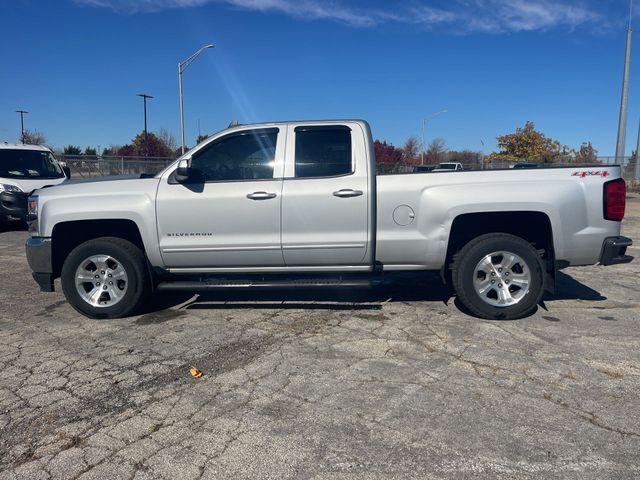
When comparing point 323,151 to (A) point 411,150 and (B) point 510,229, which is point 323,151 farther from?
(A) point 411,150

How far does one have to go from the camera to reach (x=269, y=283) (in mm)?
5219

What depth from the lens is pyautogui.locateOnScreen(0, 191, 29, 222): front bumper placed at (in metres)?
12.1

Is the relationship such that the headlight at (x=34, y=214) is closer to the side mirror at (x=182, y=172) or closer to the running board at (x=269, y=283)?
the running board at (x=269, y=283)

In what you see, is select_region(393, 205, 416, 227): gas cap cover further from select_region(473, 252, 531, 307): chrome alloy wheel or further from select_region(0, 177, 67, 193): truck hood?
select_region(0, 177, 67, 193): truck hood

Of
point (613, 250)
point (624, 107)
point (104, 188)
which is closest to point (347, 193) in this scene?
point (104, 188)

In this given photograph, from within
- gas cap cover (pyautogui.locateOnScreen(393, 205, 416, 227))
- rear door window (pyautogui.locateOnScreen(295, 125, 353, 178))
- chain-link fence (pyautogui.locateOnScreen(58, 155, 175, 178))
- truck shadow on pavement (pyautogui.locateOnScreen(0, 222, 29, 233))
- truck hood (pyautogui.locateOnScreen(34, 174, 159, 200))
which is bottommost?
truck shadow on pavement (pyautogui.locateOnScreen(0, 222, 29, 233))

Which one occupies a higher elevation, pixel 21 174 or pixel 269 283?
pixel 21 174

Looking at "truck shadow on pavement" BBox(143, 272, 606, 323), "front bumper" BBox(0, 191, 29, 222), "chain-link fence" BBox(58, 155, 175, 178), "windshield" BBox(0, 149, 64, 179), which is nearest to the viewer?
"truck shadow on pavement" BBox(143, 272, 606, 323)

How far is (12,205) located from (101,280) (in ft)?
27.9

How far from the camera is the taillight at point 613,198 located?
4.96 meters

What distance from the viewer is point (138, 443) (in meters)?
3.04

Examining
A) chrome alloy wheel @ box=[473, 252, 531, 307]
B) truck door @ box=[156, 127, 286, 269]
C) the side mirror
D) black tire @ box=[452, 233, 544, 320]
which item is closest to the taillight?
black tire @ box=[452, 233, 544, 320]

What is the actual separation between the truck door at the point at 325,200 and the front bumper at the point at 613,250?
235 cm

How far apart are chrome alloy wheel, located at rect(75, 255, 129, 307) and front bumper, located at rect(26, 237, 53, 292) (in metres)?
0.32
